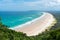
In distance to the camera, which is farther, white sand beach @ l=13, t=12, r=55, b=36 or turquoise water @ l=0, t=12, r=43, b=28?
turquoise water @ l=0, t=12, r=43, b=28

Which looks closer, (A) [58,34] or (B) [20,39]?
(A) [58,34]

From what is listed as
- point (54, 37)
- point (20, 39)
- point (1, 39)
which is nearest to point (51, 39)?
point (54, 37)

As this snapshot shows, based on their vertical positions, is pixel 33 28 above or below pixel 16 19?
below

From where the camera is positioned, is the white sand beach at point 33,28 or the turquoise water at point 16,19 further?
the turquoise water at point 16,19

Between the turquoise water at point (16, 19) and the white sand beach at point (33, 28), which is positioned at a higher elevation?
the turquoise water at point (16, 19)

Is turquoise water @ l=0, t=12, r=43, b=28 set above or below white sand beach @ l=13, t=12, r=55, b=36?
above

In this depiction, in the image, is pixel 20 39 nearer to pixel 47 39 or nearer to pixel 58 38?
pixel 47 39

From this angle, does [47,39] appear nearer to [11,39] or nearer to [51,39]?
[51,39]

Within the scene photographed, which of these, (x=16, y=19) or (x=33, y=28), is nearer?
(x=33, y=28)

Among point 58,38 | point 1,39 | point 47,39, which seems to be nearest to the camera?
point 1,39

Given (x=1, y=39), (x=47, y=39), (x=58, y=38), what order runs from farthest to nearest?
1. (x=47, y=39)
2. (x=58, y=38)
3. (x=1, y=39)
